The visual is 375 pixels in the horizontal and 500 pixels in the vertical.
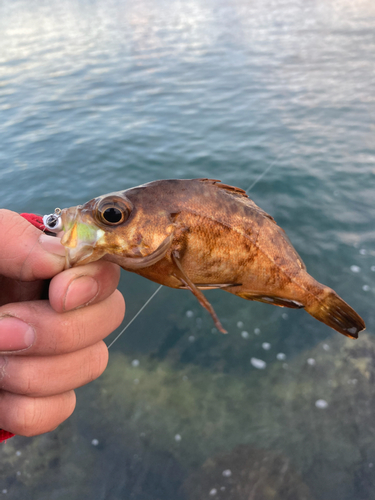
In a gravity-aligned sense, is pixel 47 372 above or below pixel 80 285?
below

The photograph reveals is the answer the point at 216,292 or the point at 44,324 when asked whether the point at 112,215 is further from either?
the point at 216,292

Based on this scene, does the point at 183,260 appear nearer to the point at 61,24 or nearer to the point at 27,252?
the point at 27,252

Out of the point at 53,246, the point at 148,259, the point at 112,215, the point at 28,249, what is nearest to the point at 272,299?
the point at 148,259

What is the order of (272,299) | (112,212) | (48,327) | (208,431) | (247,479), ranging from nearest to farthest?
(112,212) → (48,327) → (272,299) → (247,479) → (208,431)

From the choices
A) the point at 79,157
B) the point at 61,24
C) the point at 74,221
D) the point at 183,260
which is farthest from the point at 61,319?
the point at 61,24

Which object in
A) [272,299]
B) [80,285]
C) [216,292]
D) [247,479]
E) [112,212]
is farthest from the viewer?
A: [216,292]

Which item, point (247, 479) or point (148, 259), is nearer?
point (148, 259)

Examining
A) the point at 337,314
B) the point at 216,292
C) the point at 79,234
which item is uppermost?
the point at 79,234
